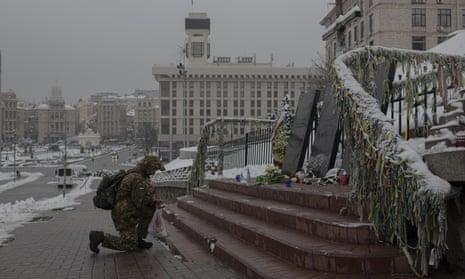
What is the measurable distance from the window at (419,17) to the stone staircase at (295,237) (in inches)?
1740

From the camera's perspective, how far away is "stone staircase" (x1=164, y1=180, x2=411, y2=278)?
13.9 feet

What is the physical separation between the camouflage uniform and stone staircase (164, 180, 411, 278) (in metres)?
0.98

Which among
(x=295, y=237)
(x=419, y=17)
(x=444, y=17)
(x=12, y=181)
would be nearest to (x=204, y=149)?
(x=295, y=237)

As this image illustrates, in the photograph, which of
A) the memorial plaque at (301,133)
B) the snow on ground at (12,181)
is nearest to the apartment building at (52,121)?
the snow on ground at (12,181)

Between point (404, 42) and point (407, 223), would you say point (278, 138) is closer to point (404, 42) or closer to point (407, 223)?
point (407, 223)

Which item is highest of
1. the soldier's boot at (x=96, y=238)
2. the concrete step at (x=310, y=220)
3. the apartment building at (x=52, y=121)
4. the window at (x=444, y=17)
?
the window at (x=444, y=17)

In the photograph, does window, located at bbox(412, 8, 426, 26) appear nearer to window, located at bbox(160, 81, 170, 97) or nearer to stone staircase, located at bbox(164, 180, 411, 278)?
stone staircase, located at bbox(164, 180, 411, 278)

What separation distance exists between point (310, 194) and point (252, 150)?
352 inches

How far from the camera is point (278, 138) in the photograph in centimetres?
1141

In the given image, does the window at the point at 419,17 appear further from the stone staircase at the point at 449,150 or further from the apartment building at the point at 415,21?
the stone staircase at the point at 449,150

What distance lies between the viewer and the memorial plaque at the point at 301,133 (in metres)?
9.34

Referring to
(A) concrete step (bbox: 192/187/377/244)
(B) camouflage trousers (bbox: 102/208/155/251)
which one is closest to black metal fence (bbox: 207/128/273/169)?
(A) concrete step (bbox: 192/187/377/244)

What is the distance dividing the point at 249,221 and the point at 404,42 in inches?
1726

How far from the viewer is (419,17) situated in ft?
151
